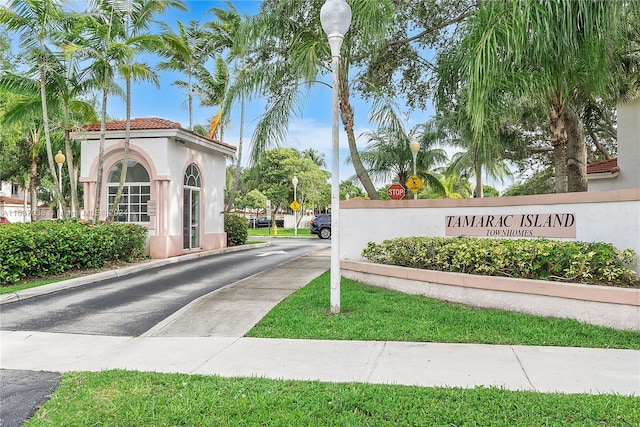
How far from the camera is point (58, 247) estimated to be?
37.1ft

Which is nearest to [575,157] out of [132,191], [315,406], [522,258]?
[522,258]

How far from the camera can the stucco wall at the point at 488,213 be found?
6812 mm

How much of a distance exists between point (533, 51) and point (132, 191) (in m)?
14.3

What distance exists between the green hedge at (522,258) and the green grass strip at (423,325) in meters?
0.73

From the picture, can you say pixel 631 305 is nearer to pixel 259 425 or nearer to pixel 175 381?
pixel 259 425

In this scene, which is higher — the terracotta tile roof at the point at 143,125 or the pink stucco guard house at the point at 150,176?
the terracotta tile roof at the point at 143,125

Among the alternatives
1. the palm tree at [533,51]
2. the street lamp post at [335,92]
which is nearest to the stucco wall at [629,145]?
the palm tree at [533,51]

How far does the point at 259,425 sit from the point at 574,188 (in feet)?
31.2

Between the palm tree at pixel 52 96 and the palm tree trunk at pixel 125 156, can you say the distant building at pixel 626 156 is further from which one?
the palm tree at pixel 52 96

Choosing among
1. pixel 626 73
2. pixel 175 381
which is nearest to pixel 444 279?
pixel 175 381

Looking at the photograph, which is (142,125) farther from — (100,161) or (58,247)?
(58,247)

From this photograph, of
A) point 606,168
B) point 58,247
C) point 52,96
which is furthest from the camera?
point 606,168

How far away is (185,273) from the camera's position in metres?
13.0

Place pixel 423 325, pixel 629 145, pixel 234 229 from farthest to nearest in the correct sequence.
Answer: pixel 234 229
pixel 629 145
pixel 423 325
